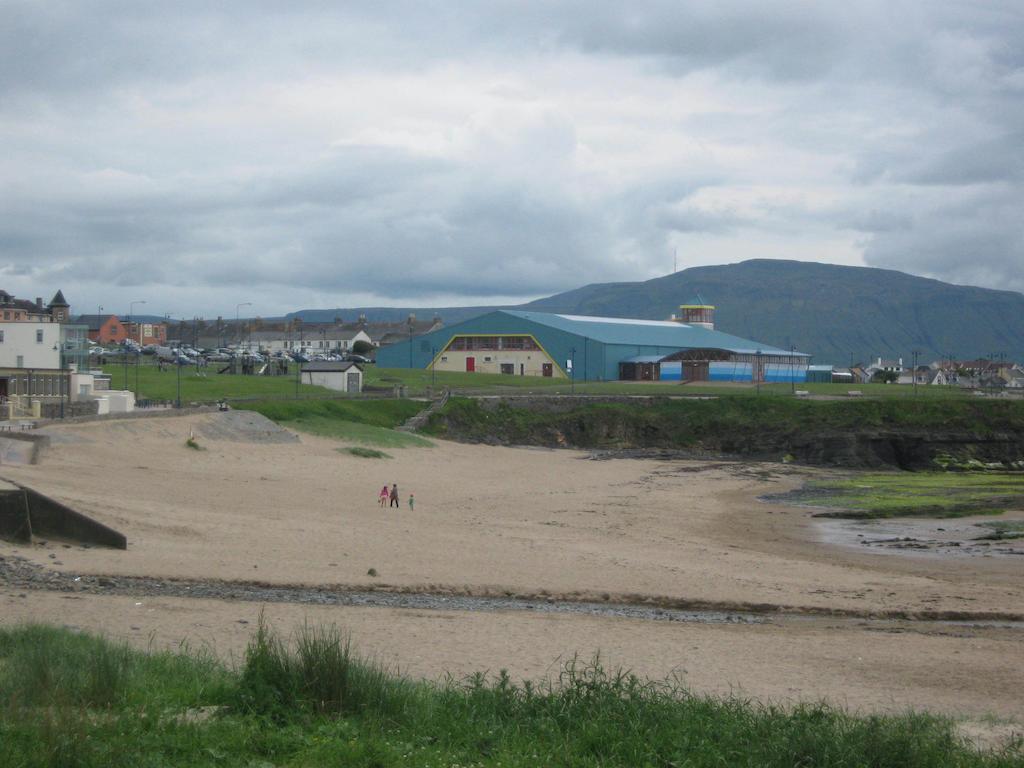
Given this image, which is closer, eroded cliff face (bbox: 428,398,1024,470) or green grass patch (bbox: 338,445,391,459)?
green grass patch (bbox: 338,445,391,459)

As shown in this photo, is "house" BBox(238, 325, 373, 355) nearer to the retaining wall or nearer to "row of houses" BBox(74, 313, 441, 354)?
"row of houses" BBox(74, 313, 441, 354)

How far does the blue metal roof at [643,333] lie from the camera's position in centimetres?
11085

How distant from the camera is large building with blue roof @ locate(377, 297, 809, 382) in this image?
345 ft

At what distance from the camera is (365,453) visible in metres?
48.6

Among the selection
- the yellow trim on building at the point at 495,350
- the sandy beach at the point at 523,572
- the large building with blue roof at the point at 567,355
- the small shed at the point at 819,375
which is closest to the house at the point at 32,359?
the sandy beach at the point at 523,572

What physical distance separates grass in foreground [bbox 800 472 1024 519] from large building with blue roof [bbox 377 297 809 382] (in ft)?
154

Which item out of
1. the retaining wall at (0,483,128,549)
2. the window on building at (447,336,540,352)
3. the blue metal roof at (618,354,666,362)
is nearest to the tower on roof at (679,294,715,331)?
the blue metal roof at (618,354,666,362)

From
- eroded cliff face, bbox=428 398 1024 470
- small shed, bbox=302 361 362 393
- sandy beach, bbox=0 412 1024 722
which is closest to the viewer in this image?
sandy beach, bbox=0 412 1024 722

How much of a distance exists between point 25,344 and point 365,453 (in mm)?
17054

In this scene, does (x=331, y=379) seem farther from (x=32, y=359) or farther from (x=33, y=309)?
(x=33, y=309)

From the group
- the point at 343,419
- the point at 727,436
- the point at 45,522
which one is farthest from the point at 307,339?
the point at 45,522

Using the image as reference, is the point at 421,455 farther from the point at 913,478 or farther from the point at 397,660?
the point at 397,660

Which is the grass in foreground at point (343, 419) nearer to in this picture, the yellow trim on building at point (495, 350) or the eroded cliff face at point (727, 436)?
the eroded cliff face at point (727, 436)

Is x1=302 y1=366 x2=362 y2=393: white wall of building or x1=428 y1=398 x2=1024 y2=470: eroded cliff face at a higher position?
x1=302 y1=366 x2=362 y2=393: white wall of building
